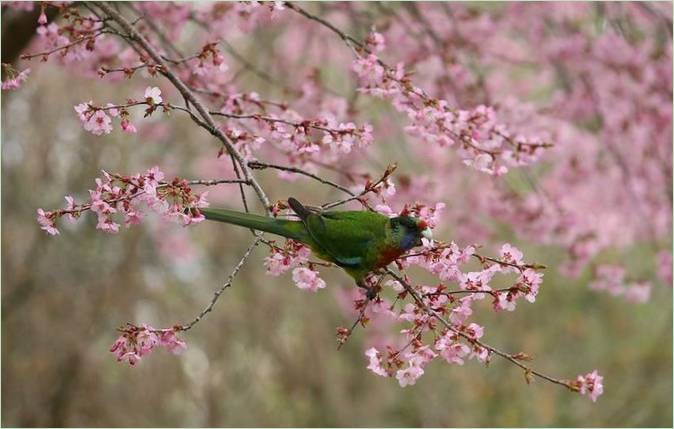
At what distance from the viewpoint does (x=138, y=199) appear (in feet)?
7.79

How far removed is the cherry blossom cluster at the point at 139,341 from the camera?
2336mm

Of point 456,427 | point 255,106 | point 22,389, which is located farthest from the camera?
point 456,427

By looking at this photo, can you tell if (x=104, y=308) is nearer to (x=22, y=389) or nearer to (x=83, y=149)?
(x=22, y=389)

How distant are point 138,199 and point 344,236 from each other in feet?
1.99

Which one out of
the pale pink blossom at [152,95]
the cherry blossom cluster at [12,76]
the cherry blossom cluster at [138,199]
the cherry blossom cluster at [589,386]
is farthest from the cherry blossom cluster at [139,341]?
the cherry blossom cluster at [589,386]

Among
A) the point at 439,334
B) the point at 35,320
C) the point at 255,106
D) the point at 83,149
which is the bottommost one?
the point at 439,334

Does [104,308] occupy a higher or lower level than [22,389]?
higher

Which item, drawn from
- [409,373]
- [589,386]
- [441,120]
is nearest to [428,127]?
[441,120]

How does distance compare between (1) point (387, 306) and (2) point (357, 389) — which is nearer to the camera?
(1) point (387, 306)

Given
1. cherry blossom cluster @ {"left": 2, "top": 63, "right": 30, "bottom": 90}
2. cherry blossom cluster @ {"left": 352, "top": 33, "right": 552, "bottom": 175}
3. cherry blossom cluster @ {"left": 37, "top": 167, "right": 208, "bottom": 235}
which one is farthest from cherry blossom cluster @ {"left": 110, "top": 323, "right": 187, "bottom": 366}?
cherry blossom cluster @ {"left": 352, "top": 33, "right": 552, "bottom": 175}

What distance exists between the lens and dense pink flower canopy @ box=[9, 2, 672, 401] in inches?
95.3

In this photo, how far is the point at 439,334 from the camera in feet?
7.95

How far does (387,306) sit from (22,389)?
5.09 metres

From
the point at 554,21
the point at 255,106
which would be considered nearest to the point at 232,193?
the point at 554,21
